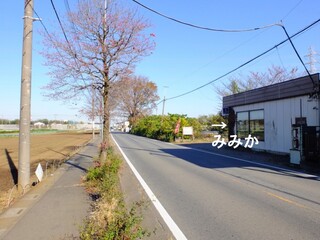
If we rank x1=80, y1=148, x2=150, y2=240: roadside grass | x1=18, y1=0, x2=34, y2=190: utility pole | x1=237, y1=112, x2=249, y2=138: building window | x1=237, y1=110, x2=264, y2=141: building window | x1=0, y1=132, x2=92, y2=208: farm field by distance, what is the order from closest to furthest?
x1=80, y1=148, x2=150, y2=240: roadside grass, x1=18, y1=0, x2=34, y2=190: utility pole, x1=0, y1=132, x2=92, y2=208: farm field, x1=237, y1=110, x2=264, y2=141: building window, x1=237, y1=112, x2=249, y2=138: building window

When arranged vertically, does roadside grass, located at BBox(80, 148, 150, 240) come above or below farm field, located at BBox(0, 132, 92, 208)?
above

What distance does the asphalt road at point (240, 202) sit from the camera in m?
6.23

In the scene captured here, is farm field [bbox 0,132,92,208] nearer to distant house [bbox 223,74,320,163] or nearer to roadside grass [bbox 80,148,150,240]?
roadside grass [bbox 80,148,150,240]

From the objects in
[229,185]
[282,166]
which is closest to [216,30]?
[282,166]

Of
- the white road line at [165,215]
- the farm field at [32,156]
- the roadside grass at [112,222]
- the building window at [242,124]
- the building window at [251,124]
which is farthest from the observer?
the building window at [242,124]

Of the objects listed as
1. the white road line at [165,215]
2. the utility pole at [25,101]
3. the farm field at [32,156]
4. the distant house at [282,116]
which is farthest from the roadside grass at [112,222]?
the distant house at [282,116]

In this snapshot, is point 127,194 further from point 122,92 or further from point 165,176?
point 122,92

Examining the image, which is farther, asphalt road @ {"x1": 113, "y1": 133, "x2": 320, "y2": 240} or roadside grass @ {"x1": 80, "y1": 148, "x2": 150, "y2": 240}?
asphalt road @ {"x1": 113, "y1": 133, "x2": 320, "y2": 240}

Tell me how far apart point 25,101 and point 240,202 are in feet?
22.2

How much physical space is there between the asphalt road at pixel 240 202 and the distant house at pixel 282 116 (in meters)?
3.45

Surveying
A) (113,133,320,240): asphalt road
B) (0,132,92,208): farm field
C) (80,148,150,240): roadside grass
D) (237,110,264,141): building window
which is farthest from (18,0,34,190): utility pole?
(237,110,264,141): building window

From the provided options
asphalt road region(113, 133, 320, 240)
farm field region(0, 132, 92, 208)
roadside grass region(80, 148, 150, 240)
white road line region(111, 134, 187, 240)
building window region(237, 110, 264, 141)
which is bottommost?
farm field region(0, 132, 92, 208)

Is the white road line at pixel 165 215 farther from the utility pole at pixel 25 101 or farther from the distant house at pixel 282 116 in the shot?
the distant house at pixel 282 116

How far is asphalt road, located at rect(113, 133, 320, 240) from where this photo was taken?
245 inches
